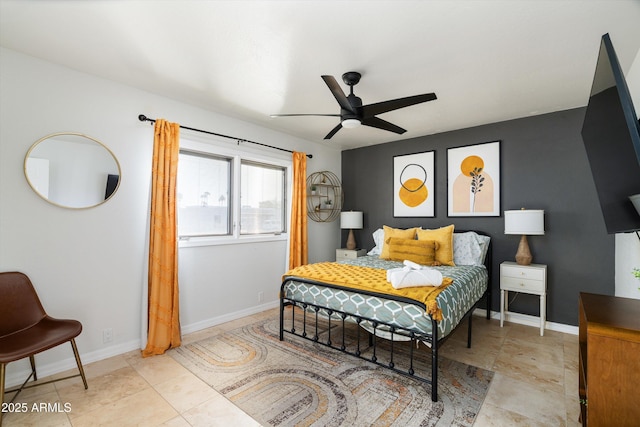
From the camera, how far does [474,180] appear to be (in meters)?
4.00

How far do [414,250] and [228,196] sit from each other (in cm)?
245

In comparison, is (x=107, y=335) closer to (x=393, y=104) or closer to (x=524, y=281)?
(x=393, y=104)

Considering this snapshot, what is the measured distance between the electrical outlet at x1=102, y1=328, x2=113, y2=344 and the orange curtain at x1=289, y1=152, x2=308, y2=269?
7.26ft

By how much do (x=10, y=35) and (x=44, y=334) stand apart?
214cm

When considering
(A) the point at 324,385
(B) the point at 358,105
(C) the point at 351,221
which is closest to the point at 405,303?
(A) the point at 324,385

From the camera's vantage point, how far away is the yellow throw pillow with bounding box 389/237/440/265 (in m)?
3.54

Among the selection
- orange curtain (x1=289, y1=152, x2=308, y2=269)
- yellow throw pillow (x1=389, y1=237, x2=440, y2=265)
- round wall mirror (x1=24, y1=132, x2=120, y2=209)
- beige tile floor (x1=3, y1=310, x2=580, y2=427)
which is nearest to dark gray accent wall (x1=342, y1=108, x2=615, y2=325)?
beige tile floor (x1=3, y1=310, x2=580, y2=427)

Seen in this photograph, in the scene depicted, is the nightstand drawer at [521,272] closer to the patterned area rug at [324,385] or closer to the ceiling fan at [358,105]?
the patterned area rug at [324,385]

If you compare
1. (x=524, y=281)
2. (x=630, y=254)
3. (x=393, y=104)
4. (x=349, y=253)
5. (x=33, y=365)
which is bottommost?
(x=33, y=365)

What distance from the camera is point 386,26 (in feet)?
6.35

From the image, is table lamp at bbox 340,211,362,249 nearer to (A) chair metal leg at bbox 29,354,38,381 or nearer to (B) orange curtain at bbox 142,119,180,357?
(B) orange curtain at bbox 142,119,180,357

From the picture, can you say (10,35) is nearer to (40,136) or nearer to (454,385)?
(40,136)

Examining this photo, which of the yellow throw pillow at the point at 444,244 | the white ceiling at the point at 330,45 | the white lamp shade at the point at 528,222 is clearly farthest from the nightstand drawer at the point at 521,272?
the white ceiling at the point at 330,45

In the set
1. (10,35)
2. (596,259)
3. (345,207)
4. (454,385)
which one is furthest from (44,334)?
(596,259)
